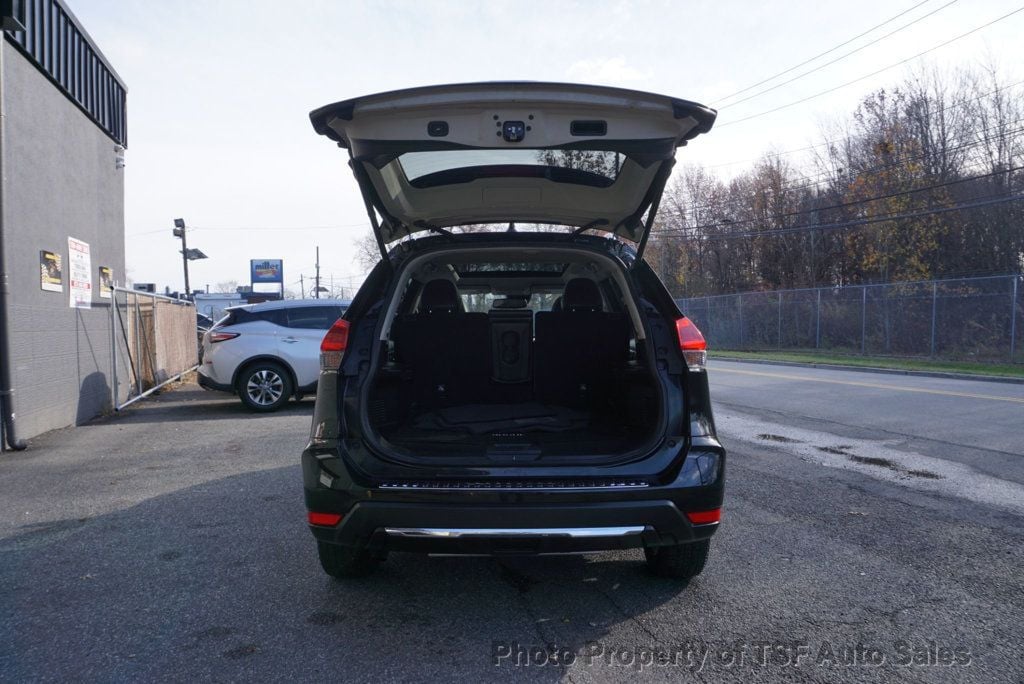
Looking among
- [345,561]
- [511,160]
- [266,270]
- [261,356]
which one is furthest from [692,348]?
[266,270]

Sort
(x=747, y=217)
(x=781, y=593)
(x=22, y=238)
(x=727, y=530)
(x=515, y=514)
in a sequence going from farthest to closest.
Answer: (x=747, y=217)
(x=22, y=238)
(x=727, y=530)
(x=781, y=593)
(x=515, y=514)

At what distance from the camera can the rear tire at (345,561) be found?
3.67 meters

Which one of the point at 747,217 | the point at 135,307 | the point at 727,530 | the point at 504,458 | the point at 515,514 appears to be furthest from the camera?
the point at 747,217

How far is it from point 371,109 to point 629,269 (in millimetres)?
1521

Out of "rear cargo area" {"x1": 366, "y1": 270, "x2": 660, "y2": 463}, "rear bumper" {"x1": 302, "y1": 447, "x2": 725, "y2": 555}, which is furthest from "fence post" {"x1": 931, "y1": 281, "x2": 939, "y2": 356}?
"rear bumper" {"x1": 302, "y1": 447, "x2": 725, "y2": 555}

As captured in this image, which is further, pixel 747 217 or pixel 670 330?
pixel 747 217

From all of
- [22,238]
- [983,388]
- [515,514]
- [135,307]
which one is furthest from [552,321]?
[983,388]

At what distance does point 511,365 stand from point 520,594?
1.84 m

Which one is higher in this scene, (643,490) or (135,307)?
(135,307)

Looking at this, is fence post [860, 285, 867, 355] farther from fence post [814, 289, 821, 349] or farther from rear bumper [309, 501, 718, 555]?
rear bumper [309, 501, 718, 555]

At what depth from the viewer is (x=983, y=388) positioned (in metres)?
14.0

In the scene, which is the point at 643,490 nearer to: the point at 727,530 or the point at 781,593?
the point at 781,593

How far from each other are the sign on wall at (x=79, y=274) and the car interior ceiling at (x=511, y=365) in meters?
7.17

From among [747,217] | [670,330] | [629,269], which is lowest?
[670,330]
